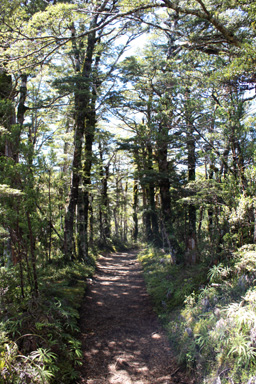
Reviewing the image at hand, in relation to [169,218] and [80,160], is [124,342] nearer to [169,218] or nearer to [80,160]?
[169,218]

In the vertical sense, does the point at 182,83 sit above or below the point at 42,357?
above

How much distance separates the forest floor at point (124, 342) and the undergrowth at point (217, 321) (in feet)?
0.96

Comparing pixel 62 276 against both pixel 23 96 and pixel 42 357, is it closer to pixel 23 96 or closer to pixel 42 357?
pixel 42 357

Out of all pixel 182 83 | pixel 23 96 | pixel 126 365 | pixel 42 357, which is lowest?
pixel 126 365

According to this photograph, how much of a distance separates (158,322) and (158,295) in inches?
49.2

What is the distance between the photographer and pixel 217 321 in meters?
3.91

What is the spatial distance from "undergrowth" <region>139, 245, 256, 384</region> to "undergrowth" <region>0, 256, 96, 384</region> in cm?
196

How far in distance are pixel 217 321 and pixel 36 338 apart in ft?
9.65

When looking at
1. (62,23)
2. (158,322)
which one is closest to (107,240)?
(158,322)

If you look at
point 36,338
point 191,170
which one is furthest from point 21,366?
point 191,170

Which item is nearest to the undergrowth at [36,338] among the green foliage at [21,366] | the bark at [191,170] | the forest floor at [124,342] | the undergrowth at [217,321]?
the green foliage at [21,366]

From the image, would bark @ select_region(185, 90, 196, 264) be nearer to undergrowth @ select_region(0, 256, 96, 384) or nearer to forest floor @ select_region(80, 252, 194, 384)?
forest floor @ select_region(80, 252, 194, 384)

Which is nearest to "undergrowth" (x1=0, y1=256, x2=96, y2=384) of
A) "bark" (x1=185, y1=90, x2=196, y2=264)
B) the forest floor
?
the forest floor

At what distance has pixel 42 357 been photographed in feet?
12.1
